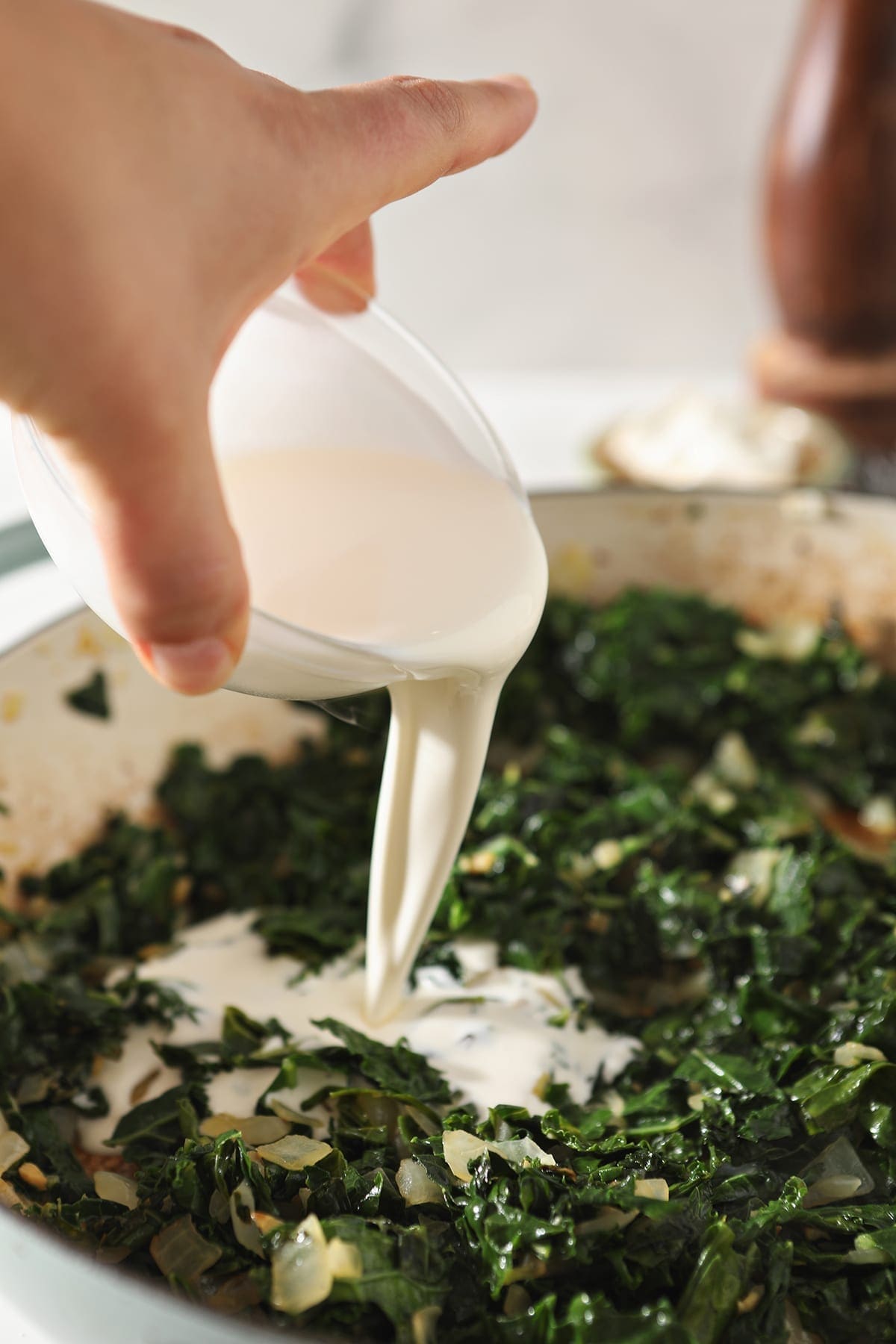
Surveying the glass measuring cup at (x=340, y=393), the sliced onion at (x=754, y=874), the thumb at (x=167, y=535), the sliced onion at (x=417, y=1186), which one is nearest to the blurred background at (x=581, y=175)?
the glass measuring cup at (x=340, y=393)

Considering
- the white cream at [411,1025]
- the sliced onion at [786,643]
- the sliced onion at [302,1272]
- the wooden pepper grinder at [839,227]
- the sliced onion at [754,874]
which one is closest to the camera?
the sliced onion at [302,1272]

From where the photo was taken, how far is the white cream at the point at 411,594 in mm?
1239

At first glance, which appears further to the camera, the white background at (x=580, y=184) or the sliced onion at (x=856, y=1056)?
the white background at (x=580, y=184)

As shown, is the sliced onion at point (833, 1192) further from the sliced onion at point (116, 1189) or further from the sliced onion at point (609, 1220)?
the sliced onion at point (116, 1189)

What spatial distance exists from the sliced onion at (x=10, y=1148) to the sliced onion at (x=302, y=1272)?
1.14 feet

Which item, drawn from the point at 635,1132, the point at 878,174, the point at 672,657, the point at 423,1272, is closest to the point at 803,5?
the point at 878,174

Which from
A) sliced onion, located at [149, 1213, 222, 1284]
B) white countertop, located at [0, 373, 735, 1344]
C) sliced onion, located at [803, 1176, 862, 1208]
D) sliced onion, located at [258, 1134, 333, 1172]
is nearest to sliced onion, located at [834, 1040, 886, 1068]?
sliced onion, located at [803, 1176, 862, 1208]

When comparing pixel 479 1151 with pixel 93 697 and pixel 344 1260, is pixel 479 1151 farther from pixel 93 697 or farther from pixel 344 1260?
pixel 93 697

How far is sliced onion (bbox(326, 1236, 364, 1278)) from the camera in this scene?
3.79 ft

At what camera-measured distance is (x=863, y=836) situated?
2.15 meters

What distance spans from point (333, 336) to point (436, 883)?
27.9 inches

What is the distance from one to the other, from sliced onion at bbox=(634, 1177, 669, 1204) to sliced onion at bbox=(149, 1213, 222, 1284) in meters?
0.45

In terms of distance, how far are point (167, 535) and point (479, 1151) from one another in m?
0.82

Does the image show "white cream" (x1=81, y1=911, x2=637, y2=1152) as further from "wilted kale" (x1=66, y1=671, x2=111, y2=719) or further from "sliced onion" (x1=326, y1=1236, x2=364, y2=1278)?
"wilted kale" (x1=66, y1=671, x2=111, y2=719)
